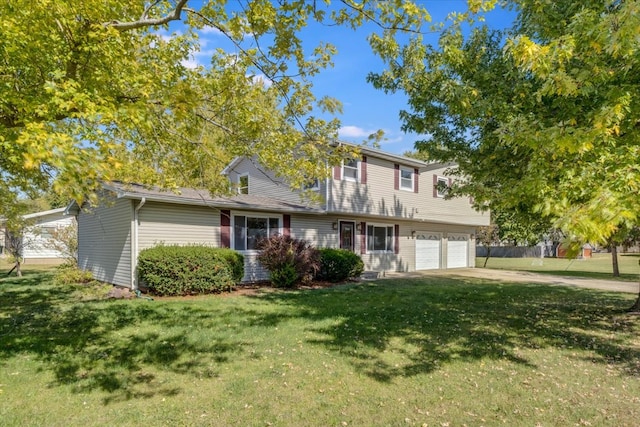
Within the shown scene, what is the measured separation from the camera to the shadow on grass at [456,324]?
18.5 ft

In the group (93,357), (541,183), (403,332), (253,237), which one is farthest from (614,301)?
(93,357)

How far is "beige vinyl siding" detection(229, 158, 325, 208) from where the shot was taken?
16875 millimetres

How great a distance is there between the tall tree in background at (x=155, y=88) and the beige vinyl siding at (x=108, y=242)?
3.85 metres

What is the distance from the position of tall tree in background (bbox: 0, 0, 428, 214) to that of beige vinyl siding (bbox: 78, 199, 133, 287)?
3.85 metres

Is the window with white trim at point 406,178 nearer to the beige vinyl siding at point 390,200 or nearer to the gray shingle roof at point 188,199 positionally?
the beige vinyl siding at point 390,200

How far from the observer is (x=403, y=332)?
695 centimetres

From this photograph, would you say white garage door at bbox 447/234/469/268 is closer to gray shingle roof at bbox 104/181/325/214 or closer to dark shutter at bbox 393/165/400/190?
dark shutter at bbox 393/165/400/190

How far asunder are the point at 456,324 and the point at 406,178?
1184cm

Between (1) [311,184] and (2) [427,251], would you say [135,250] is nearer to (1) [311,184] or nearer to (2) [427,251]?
(1) [311,184]

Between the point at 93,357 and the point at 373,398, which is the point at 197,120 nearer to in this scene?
the point at 93,357

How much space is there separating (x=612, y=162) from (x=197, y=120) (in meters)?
Answer: 5.57

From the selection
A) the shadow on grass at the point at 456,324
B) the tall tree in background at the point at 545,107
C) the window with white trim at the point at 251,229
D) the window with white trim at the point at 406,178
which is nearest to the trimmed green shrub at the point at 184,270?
the shadow on grass at the point at 456,324

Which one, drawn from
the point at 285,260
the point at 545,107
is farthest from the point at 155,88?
the point at 285,260

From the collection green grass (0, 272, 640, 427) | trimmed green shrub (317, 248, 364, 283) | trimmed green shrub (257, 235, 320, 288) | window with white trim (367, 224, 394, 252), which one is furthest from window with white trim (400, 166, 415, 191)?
green grass (0, 272, 640, 427)
